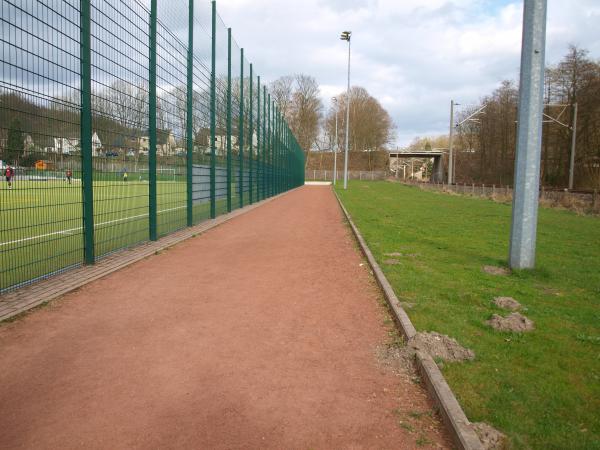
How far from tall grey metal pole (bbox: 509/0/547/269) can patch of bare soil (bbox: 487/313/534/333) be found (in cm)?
263

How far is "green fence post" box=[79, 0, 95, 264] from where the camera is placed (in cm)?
693

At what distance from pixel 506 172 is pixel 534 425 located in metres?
55.5

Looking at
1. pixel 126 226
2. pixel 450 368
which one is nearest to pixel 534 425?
pixel 450 368

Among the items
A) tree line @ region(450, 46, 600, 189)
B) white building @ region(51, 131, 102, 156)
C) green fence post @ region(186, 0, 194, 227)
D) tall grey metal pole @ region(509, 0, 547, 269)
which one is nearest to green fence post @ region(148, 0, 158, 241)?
green fence post @ region(186, 0, 194, 227)

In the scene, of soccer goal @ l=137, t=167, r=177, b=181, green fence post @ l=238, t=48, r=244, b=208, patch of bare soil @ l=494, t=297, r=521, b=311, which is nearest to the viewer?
patch of bare soil @ l=494, t=297, r=521, b=311

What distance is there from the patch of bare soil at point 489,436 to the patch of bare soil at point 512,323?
202 cm

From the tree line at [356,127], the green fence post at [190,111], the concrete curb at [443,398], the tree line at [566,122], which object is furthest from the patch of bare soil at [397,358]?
the tree line at [356,127]

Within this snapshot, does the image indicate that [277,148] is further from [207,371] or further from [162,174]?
[207,371]

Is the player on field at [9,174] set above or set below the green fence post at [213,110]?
below

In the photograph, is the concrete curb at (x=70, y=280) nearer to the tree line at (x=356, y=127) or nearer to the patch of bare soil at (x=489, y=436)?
the patch of bare soil at (x=489, y=436)

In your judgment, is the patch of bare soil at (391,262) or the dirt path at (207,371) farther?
the patch of bare soil at (391,262)

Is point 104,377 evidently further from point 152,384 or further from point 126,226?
point 126,226

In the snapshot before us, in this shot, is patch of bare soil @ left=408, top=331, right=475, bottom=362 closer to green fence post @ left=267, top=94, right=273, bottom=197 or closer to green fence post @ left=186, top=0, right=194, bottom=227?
green fence post @ left=186, top=0, right=194, bottom=227

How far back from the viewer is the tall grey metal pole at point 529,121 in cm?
701
